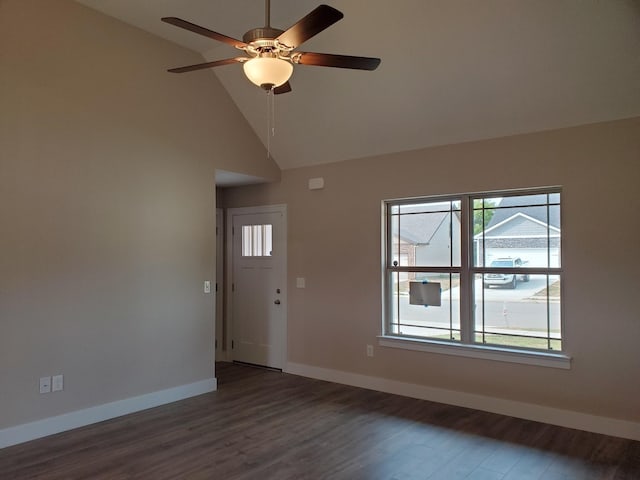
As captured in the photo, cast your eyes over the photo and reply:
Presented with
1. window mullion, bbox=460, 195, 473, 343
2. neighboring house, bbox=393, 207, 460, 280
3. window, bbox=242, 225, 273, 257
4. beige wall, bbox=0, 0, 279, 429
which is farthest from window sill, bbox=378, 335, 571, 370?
beige wall, bbox=0, 0, 279, 429

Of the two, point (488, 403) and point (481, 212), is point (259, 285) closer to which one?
point (481, 212)

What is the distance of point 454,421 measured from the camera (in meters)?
4.09

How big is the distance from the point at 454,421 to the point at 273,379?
88.1 inches

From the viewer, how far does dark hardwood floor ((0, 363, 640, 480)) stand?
123 inches

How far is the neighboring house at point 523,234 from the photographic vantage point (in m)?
4.14

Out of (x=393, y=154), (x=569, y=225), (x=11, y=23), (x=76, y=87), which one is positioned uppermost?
(x=11, y=23)

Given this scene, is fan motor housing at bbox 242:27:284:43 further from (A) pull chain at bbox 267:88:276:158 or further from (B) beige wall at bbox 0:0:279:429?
(A) pull chain at bbox 267:88:276:158

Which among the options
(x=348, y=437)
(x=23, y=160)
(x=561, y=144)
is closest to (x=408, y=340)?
(x=348, y=437)

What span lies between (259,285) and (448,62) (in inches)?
142

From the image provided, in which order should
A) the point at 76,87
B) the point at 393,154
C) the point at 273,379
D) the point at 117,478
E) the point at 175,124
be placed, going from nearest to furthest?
1. the point at 117,478
2. the point at 76,87
3. the point at 175,124
4. the point at 393,154
5. the point at 273,379

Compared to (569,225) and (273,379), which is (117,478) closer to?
(273,379)

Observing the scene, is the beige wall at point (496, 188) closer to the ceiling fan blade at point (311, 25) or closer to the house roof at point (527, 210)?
the house roof at point (527, 210)

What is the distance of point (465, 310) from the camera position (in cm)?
459

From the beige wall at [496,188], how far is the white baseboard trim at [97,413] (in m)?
1.43
